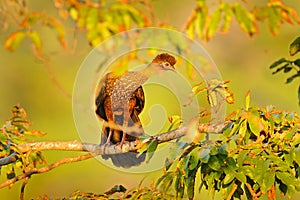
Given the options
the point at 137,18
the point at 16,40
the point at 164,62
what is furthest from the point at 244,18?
the point at 16,40

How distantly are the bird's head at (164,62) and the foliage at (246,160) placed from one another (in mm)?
879

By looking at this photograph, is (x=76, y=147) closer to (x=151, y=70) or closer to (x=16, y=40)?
(x=151, y=70)

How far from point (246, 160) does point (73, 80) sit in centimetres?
611

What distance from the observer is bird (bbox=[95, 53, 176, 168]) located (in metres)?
3.53

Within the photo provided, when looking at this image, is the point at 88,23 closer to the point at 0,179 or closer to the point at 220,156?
the point at 220,156

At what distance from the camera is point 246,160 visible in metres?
2.47

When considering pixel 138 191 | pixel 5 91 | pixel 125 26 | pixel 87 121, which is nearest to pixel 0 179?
pixel 5 91

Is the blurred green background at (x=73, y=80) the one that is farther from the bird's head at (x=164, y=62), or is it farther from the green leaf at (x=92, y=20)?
the green leaf at (x=92, y=20)

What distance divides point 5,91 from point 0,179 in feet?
7.38

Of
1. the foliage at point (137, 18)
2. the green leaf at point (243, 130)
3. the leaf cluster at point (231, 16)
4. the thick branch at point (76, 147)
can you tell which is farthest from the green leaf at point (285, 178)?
the leaf cluster at point (231, 16)

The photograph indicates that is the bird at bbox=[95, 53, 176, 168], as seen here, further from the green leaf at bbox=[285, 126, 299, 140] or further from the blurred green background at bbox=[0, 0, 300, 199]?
the blurred green background at bbox=[0, 0, 300, 199]

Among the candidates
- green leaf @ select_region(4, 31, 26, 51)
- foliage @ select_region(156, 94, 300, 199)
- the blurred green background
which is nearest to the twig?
foliage @ select_region(156, 94, 300, 199)

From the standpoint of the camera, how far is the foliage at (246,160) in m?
2.42

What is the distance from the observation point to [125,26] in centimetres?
323
